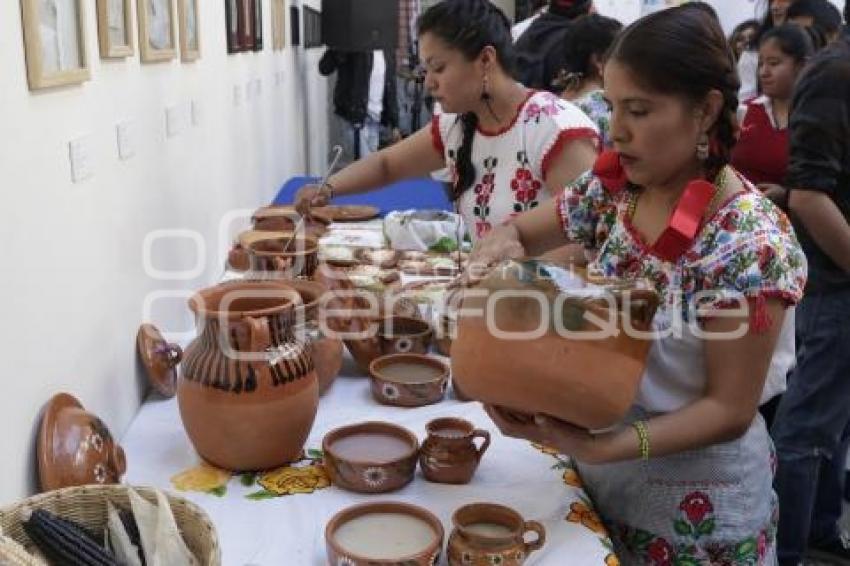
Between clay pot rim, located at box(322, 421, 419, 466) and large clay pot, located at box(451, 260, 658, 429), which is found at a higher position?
large clay pot, located at box(451, 260, 658, 429)

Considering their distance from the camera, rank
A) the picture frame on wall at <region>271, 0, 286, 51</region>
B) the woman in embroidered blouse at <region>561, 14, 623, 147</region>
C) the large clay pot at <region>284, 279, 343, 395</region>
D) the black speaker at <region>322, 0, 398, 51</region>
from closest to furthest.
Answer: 1. the large clay pot at <region>284, 279, 343, 395</region>
2. the woman in embroidered blouse at <region>561, 14, 623, 147</region>
3. the picture frame on wall at <region>271, 0, 286, 51</region>
4. the black speaker at <region>322, 0, 398, 51</region>

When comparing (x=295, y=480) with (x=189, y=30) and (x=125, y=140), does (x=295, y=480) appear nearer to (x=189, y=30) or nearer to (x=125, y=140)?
(x=125, y=140)

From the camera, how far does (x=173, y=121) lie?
5.23 feet

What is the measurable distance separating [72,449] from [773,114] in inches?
76.5

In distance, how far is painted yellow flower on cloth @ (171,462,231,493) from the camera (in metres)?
1.05

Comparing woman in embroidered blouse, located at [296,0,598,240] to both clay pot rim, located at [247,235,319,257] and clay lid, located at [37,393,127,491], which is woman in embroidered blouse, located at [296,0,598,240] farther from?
clay lid, located at [37,393,127,491]

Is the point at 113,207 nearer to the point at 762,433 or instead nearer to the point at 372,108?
the point at 762,433

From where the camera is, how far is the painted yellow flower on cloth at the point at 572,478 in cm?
108

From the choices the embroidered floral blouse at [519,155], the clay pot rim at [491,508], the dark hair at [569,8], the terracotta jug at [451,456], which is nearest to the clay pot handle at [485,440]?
the terracotta jug at [451,456]

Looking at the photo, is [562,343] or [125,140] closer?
[562,343]

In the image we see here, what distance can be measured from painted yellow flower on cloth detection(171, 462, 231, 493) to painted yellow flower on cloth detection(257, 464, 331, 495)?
51 millimetres

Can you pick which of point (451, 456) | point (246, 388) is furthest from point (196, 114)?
point (451, 456)

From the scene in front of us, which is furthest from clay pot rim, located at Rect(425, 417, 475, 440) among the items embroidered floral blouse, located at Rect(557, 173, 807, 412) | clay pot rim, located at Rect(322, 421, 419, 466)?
embroidered floral blouse, located at Rect(557, 173, 807, 412)

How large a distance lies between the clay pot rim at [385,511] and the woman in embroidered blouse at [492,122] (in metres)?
0.81
